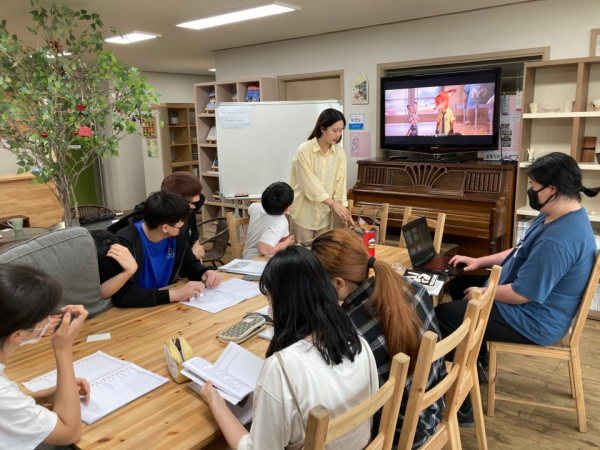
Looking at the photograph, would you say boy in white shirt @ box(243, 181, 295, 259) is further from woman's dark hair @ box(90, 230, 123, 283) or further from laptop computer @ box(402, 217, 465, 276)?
woman's dark hair @ box(90, 230, 123, 283)

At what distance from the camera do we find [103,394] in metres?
1.33

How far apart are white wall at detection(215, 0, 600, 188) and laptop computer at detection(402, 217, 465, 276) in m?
2.18

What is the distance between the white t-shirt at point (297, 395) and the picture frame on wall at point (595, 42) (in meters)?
3.55

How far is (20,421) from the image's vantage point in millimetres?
1053

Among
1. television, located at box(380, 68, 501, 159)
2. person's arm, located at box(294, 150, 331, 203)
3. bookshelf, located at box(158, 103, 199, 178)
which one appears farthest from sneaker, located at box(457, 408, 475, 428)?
bookshelf, located at box(158, 103, 199, 178)

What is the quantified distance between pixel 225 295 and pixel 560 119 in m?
3.13

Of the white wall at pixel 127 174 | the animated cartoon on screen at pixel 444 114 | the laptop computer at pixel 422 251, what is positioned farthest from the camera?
the white wall at pixel 127 174

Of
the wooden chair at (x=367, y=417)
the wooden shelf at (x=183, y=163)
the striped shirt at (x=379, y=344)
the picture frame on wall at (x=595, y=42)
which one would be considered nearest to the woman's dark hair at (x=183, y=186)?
the striped shirt at (x=379, y=344)

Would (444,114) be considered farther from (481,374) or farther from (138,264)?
(138,264)

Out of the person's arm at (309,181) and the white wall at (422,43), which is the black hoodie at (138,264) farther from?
the white wall at (422,43)

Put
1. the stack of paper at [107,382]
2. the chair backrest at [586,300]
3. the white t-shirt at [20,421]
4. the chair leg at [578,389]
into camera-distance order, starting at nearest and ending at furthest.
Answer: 1. the white t-shirt at [20,421]
2. the stack of paper at [107,382]
3. the chair backrest at [586,300]
4. the chair leg at [578,389]

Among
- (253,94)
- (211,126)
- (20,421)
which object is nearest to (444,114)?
(253,94)

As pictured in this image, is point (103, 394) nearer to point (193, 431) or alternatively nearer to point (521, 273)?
point (193, 431)

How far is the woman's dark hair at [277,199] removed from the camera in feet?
9.16
